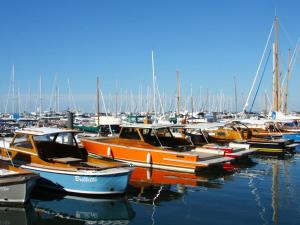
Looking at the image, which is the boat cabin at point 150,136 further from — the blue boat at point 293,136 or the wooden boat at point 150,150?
the blue boat at point 293,136

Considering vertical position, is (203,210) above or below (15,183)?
below

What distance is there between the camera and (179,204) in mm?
11383

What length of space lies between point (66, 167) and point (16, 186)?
2181mm

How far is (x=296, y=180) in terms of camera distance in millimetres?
15188

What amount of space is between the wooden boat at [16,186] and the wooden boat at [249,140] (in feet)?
52.2

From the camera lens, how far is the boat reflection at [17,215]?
9.68m

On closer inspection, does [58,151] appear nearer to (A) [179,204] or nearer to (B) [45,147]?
(B) [45,147]

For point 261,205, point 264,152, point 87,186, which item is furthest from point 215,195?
point 264,152

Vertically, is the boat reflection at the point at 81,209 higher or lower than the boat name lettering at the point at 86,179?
lower

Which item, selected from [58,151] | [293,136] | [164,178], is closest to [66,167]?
[58,151]

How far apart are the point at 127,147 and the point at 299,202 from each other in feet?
28.3

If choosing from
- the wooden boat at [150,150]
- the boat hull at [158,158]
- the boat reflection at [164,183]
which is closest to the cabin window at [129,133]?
the wooden boat at [150,150]

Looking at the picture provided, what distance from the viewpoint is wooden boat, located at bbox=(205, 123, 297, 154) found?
23.8m

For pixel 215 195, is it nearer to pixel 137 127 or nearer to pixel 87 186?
pixel 87 186
